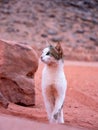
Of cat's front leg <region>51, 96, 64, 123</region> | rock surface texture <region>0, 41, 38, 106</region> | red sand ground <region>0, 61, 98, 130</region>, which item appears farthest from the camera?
rock surface texture <region>0, 41, 38, 106</region>

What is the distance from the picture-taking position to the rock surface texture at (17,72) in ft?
17.7

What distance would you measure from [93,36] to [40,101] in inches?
434

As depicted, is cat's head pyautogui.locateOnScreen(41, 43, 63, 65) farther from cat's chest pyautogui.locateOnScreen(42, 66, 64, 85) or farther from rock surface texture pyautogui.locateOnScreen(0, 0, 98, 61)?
rock surface texture pyautogui.locateOnScreen(0, 0, 98, 61)

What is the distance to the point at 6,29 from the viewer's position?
1705cm

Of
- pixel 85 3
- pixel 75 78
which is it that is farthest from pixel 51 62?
pixel 85 3

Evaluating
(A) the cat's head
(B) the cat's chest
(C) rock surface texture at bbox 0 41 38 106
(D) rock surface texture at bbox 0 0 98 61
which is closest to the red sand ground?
(C) rock surface texture at bbox 0 41 38 106

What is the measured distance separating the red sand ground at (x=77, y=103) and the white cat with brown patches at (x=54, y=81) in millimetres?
148

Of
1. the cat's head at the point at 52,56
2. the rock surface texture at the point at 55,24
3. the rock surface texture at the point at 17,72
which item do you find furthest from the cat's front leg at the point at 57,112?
the rock surface texture at the point at 55,24

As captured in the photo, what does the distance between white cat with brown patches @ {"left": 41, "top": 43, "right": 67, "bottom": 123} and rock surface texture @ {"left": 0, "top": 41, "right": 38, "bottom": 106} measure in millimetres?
1394

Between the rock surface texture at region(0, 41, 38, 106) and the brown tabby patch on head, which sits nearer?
the brown tabby patch on head

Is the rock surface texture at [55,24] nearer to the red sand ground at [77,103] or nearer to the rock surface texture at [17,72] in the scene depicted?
the red sand ground at [77,103]

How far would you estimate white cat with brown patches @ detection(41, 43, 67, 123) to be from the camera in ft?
13.0

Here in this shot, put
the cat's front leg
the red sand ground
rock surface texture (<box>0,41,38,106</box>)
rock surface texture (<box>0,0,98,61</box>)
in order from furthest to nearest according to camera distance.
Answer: rock surface texture (<box>0,0,98,61</box>) < rock surface texture (<box>0,41,38,106</box>) < the red sand ground < the cat's front leg

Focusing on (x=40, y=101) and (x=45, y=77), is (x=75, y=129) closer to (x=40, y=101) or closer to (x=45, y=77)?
(x=45, y=77)
